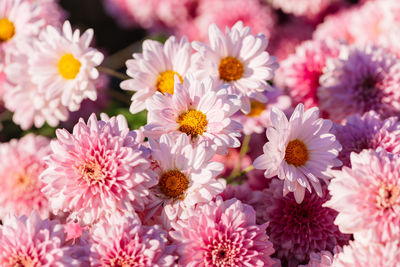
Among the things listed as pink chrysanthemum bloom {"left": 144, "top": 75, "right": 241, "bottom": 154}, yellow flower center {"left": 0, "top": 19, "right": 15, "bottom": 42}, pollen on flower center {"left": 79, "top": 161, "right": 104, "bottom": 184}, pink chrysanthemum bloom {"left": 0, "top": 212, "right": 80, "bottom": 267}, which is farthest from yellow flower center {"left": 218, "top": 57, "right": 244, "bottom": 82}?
yellow flower center {"left": 0, "top": 19, "right": 15, "bottom": 42}

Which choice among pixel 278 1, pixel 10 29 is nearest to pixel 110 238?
pixel 10 29

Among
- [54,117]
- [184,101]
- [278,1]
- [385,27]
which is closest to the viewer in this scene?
[184,101]

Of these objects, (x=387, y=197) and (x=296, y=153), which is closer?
(x=387, y=197)

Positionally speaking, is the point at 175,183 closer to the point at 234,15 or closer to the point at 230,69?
the point at 230,69

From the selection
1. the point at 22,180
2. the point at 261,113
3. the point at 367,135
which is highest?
the point at 367,135

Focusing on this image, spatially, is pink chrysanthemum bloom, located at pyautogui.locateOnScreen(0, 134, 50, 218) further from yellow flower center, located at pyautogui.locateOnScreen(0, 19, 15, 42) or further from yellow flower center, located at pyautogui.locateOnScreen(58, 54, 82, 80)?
yellow flower center, located at pyautogui.locateOnScreen(0, 19, 15, 42)

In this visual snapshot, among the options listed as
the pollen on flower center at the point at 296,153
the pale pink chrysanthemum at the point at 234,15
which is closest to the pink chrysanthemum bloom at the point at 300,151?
the pollen on flower center at the point at 296,153

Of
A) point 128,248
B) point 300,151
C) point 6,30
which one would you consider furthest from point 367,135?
point 6,30

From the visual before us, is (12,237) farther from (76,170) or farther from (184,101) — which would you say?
(184,101)
